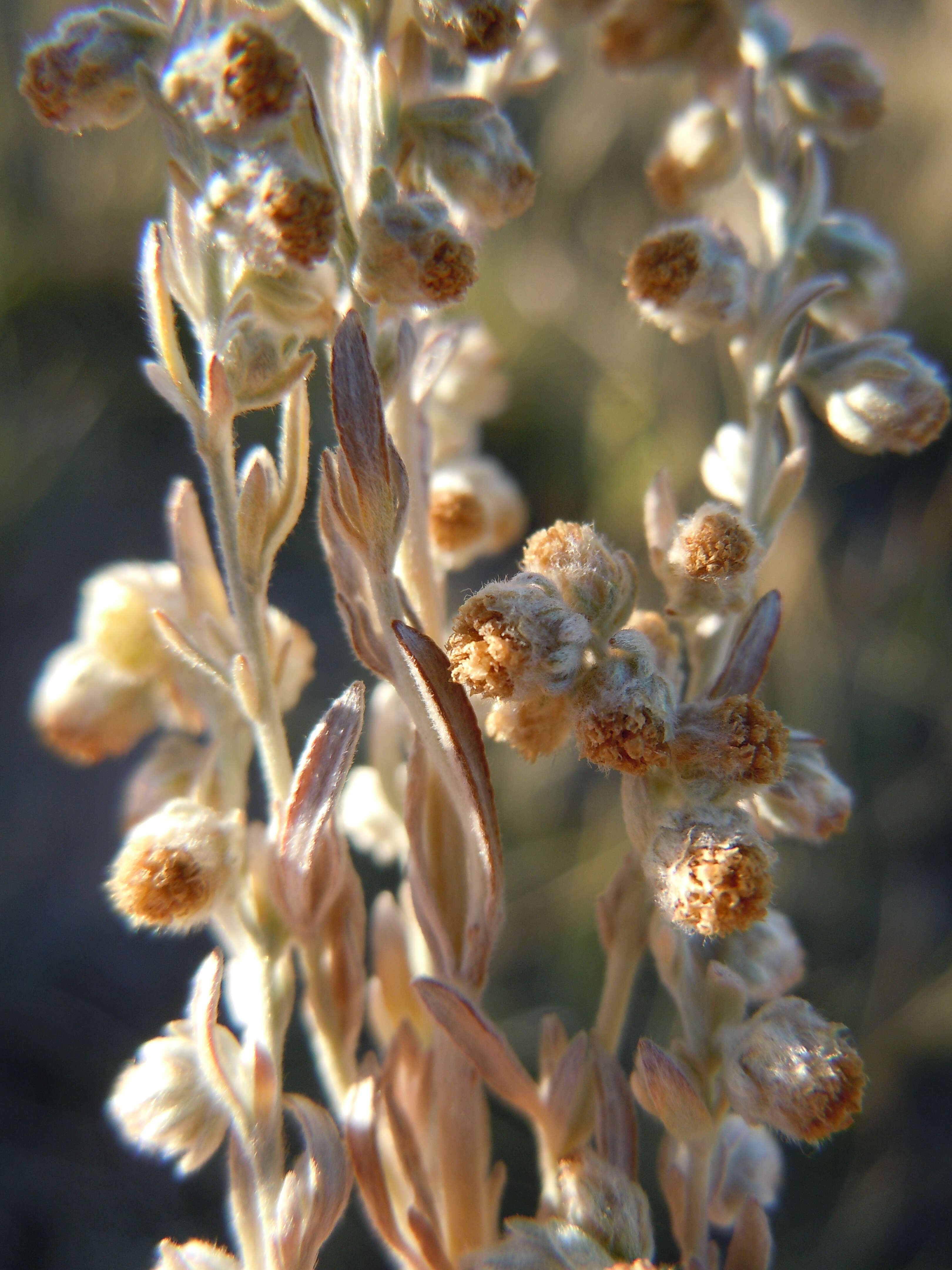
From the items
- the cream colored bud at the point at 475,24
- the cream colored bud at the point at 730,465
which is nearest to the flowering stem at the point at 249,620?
the cream colored bud at the point at 475,24

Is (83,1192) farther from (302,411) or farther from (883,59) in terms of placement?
(883,59)

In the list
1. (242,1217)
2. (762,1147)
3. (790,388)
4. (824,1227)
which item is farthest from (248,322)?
(824,1227)

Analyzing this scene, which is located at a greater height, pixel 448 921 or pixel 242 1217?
pixel 448 921

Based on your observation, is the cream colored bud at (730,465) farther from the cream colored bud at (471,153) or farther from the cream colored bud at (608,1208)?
the cream colored bud at (608,1208)

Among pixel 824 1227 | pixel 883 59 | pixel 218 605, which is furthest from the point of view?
pixel 883 59

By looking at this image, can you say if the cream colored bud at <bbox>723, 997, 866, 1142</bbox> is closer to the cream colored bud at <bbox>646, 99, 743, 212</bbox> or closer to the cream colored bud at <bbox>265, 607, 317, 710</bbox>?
the cream colored bud at <bbox>265, 607, 317, 710</bbox>

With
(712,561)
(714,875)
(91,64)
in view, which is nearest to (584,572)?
(712,561)

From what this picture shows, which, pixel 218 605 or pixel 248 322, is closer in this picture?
pixel 248 322

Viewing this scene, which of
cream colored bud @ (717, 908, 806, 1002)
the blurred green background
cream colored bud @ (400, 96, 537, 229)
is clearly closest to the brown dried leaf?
cream colored bud @ (717, 908, 806, 1002)
